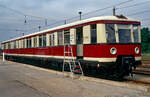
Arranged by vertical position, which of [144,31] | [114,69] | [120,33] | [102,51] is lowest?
[114,69]

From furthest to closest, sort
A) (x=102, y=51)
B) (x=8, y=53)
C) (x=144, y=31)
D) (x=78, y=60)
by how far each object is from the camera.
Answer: (x=144, y=31)
(x=8, y=53)
(x=78, y=60)
(x=102, y=51)

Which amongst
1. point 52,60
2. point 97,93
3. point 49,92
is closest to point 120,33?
point 97,93

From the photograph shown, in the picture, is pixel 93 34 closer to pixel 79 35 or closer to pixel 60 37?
pixel 79 35

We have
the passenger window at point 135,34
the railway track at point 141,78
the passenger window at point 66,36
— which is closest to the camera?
the railway track at point 141,78

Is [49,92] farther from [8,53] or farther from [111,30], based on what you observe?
[8,53]

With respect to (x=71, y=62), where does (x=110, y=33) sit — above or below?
A: above

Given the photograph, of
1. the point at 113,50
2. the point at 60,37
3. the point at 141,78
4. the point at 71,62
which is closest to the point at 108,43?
the point at 113,50

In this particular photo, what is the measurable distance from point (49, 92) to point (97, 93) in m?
1.84

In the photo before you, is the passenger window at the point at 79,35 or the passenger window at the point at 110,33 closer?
the passenger window at the point at 110,33

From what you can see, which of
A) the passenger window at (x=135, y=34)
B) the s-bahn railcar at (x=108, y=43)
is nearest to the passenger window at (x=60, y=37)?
the s-bahn railcar at (x=108, y=43)

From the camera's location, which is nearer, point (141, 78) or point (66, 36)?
point (141, 78)

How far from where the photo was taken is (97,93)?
6.86m

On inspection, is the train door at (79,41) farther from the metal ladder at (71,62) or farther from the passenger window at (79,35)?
the metal ladder at (71,62)

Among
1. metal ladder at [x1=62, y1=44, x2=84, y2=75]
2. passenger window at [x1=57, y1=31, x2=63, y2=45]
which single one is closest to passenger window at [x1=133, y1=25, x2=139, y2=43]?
metal ladder at [x1=62, y1=44, x2=84, y2=75]
